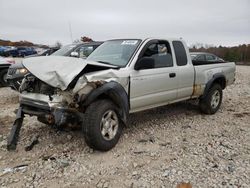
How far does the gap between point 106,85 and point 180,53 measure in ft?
7.76

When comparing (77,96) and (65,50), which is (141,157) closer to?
(77,96)

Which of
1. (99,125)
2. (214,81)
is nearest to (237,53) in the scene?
(214,81)

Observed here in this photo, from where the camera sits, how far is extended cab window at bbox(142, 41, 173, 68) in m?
5.28

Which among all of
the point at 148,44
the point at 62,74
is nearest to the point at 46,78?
the point at 62,74

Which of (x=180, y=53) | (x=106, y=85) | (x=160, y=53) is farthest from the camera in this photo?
(x=180, y=53)

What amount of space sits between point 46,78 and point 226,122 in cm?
415

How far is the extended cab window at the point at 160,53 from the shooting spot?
17.3ft

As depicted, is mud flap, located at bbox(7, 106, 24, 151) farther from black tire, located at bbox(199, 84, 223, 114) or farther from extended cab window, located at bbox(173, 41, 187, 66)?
black tire, located at bbox(199, 84, 223, 114)

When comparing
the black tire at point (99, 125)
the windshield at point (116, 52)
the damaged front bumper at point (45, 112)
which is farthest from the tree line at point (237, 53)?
the damaged front bumper at point (45, 112)

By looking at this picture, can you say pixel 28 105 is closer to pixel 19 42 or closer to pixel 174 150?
pixel 174 150

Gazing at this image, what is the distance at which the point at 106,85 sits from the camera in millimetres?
4223

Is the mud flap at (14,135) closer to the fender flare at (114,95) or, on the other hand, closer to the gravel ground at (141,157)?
the gravel ground at (141,157)

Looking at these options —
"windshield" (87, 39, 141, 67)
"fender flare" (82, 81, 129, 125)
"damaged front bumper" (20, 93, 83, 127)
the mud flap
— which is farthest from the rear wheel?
"fender flare" (82, 81, 129, 125)

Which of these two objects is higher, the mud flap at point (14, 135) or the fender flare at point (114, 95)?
the fender flare at point (114, 95)
